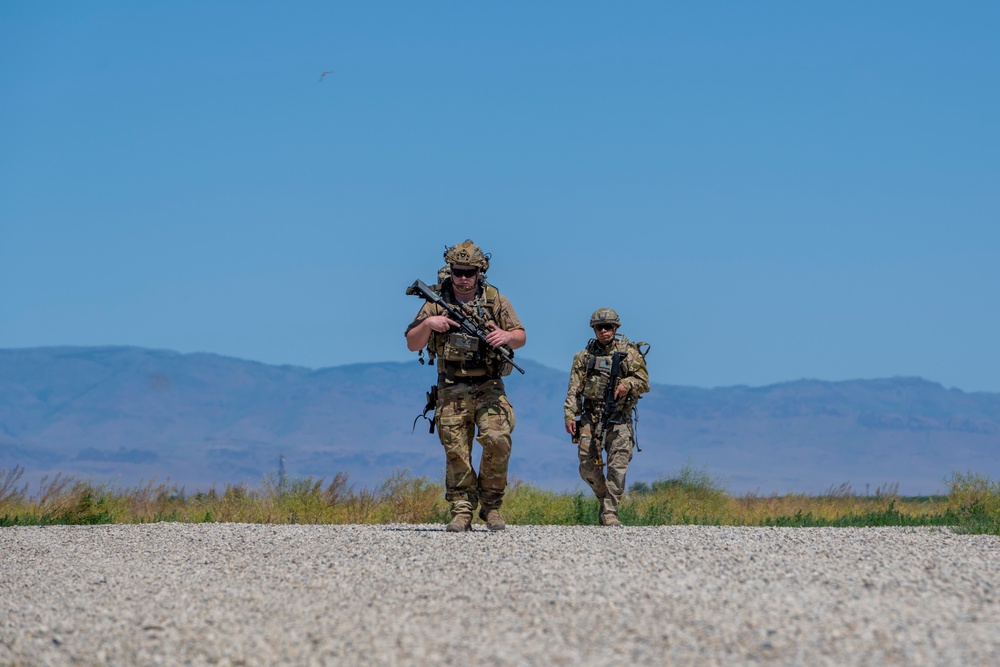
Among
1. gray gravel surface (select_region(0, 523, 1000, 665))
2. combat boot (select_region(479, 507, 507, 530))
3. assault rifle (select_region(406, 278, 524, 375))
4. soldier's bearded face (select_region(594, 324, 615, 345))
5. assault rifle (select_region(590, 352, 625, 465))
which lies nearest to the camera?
gray gravel surface (select_region(0, 523, 1000, 665))

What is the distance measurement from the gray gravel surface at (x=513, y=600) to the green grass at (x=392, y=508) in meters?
4.23

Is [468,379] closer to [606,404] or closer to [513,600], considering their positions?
[606,404]

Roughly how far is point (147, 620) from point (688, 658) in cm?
379

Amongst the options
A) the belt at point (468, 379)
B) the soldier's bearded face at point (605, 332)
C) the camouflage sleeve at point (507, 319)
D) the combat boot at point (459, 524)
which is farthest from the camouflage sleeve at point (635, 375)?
the combat boot at point (459, 524)

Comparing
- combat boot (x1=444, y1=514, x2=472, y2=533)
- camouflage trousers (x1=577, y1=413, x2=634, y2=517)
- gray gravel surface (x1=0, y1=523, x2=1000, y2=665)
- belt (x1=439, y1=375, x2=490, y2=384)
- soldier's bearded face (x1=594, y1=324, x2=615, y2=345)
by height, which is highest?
soldier's bearded face (x1=594, y1=324, x2=615, y2=345)

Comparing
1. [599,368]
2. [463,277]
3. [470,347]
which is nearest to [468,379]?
[470,347]

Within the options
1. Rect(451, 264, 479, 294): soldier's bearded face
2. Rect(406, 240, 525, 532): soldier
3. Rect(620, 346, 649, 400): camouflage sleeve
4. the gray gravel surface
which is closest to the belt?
Rect(406, 240, 525, 532): soldier

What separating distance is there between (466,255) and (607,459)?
384cm

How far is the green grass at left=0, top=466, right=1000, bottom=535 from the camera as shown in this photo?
17062 mm

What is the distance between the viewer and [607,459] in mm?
15422

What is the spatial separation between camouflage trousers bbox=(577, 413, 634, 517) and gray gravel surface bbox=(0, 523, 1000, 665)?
2.37m

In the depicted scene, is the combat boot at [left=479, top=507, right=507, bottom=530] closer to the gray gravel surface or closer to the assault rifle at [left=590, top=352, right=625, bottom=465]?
the gray gravel surface

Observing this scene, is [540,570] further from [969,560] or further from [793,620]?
[969,560]

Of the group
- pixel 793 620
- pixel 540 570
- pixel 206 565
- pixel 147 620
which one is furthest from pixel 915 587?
pixel 206 565
